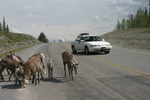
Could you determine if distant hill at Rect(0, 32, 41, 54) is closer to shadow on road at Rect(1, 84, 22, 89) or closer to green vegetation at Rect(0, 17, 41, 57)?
green vegetation at Rect(0, 17, 41, 57)

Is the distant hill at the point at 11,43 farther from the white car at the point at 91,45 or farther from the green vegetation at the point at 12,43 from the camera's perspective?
the white car at the point at 91,45

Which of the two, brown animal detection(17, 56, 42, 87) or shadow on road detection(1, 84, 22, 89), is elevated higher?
brown animal detection(17, 56, 42, 87)

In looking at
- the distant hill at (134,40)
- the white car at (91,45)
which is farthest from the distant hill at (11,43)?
the distant hill at (134,40)

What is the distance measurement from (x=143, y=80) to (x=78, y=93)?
2.85m

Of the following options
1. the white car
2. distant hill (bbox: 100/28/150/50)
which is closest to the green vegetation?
the white car

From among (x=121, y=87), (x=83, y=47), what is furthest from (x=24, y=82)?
(x=83, y=47)

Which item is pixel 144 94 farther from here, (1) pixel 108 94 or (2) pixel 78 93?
(2) pixel 78 93

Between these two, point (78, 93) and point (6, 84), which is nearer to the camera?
point (78, 93)

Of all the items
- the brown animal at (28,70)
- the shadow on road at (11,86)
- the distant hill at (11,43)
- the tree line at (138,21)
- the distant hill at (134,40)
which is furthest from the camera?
the tree line at (138,21)

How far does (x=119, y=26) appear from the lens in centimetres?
14275

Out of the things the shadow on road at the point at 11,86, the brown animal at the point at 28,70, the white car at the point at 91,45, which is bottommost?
the shadow on road at the point at 11,86

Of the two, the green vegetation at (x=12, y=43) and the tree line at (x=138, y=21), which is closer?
the green vegetation at (x=12, y=43)

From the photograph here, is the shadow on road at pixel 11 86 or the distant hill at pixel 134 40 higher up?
the distant hill at pixel 134 40

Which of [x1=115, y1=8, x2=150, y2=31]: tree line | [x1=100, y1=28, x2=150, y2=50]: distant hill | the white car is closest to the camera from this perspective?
the white car
